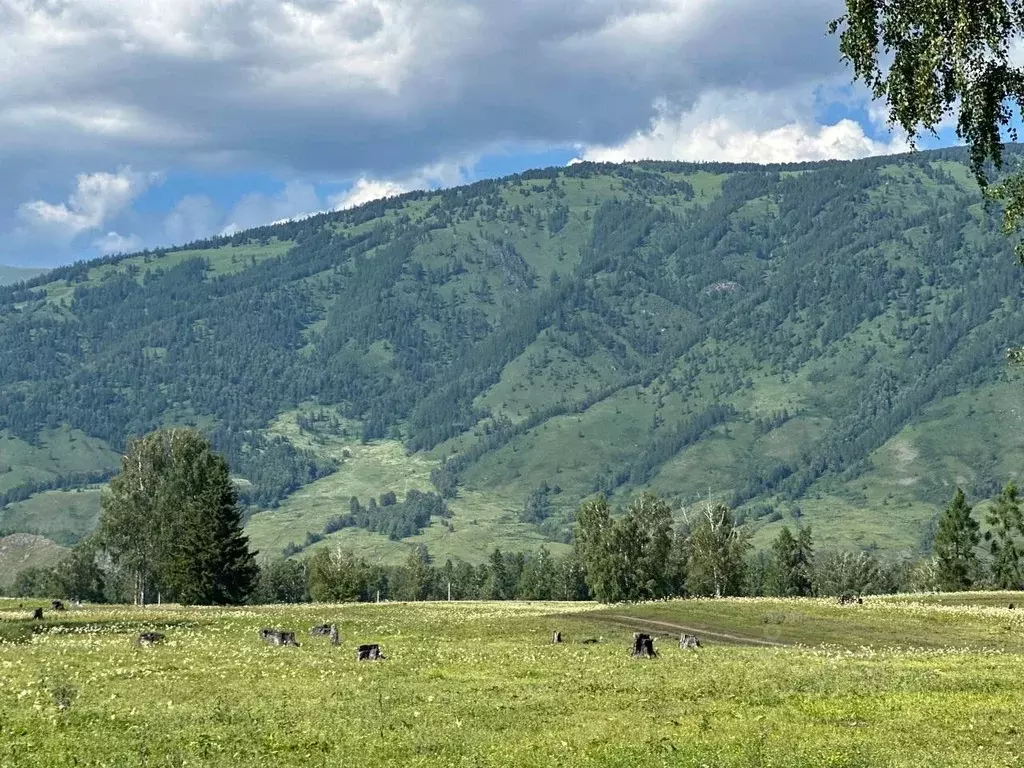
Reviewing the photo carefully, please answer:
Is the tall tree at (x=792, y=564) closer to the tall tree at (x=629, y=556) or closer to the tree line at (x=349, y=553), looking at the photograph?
the tree line at (x=349, y=553)

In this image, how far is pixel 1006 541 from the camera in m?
150

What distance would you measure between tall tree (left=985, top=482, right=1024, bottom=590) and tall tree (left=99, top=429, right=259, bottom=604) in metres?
88.2

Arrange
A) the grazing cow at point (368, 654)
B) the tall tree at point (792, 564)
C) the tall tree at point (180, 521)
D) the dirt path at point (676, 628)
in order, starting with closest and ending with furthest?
the grazing cow at point (368, 654) < the dirt path at point (676, 628) < the tall tree at point (180, 521) < the tall tree at point (792, 564)

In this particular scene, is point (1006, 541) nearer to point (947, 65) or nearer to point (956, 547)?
point (956, 547)

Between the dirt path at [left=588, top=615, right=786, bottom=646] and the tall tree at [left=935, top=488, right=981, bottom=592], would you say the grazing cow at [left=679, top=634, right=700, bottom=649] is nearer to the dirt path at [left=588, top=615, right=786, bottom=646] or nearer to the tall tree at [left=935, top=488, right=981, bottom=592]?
the dirt path at [left=588, top=615, right=786, bottom=646]

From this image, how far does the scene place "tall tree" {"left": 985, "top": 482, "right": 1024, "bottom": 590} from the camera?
145m

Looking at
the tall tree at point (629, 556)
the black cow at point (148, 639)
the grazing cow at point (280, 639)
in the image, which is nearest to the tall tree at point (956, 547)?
the tall tree at point (629, 556)

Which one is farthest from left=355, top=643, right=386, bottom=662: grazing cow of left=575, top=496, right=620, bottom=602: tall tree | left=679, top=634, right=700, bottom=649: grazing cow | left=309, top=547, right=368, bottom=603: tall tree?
left=309, top=547, right=368, bottom=603: tall tree

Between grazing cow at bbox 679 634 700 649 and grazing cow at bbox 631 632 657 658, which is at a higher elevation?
grazing cow at bbox 631 632 657 658

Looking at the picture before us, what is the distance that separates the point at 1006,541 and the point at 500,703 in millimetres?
130899

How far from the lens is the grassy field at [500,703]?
27.3 metres

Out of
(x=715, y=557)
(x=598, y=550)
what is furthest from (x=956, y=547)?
(x=598, y=550)

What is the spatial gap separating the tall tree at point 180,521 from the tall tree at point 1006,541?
289ft

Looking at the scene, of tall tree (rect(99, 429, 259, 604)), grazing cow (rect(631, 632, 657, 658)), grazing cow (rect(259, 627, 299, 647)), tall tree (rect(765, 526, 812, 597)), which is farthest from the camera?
tall tree (rect(765, 526, 812, 597))
